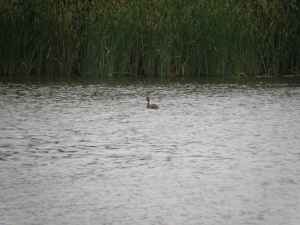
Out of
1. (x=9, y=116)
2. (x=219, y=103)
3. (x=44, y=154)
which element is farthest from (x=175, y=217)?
(x=219, y=103)

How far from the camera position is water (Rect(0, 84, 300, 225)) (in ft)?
18.5

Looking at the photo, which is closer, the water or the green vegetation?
the water

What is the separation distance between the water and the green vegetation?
362cm

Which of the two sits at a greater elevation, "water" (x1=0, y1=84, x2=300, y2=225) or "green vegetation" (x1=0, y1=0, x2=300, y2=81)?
"green vegetation" (x1=0, y1=0, x2=300, y2=81)

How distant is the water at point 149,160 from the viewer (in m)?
5.64

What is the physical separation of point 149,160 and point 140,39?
930cm

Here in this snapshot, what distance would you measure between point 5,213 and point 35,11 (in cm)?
1134

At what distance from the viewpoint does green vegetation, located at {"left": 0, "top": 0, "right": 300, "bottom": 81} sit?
650 inches

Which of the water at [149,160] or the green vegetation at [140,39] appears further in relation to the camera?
the green vegetation at [140,39]

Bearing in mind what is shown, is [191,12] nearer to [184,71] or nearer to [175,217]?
[184,71]

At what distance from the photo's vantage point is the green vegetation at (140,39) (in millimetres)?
16516

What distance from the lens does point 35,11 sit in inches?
652

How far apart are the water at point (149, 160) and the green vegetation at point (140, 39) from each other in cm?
362

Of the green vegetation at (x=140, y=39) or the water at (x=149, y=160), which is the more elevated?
the green vegetation at (x=140, y=39)
